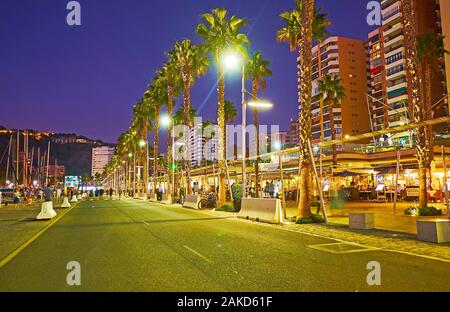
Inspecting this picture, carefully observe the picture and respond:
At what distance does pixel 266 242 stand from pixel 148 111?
5241cm

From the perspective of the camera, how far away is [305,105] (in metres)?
18.8

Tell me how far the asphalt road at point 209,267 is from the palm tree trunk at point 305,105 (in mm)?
6154

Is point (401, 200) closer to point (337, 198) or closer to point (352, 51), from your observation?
point (337, 198)

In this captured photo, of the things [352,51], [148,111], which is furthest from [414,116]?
[352,51]

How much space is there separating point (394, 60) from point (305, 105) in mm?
88267

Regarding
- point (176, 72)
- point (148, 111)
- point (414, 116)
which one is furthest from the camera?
point (148, 111)

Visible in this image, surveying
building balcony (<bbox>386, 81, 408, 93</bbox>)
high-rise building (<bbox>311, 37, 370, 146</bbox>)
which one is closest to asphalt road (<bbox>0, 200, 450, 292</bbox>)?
building balcony (<bbox>386, 81, 408, 93</bbox>)

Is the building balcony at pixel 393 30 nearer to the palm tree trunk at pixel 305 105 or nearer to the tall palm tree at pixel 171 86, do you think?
the tall palm tree at pixel 171 86

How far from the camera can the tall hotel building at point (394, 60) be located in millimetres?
86688

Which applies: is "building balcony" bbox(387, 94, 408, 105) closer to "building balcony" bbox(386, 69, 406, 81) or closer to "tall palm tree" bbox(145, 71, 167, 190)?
"building balcony" bbox(386, 69, 406, 81)

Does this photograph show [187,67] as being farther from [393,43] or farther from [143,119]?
[393,43]

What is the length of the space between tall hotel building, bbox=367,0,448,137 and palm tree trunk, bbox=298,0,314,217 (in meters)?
67.0

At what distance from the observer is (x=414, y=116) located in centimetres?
2095
